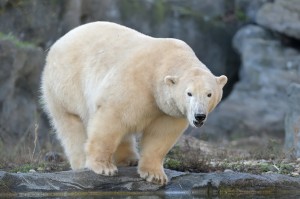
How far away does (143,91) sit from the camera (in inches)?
288

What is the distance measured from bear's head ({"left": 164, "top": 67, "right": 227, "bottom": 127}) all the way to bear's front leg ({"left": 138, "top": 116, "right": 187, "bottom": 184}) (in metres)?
0.32

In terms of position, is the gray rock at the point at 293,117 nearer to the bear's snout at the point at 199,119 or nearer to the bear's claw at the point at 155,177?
the bear's claw at the point at 155,177

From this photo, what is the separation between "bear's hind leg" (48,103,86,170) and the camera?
8.34 meters

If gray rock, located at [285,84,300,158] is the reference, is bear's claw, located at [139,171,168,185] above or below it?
below

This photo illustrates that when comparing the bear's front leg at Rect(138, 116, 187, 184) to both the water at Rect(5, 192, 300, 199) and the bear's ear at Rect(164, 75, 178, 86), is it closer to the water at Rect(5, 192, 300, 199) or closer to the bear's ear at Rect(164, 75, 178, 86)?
the water at Rect(5, 192, 300, 199)

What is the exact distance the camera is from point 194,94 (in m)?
6.90

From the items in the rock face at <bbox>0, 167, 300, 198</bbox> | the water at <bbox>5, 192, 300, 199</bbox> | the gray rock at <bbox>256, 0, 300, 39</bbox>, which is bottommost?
the water at <bbox>5, 192, 300, 199</bbox>

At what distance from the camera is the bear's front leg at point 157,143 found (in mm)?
7625

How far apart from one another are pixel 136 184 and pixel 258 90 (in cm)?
1012

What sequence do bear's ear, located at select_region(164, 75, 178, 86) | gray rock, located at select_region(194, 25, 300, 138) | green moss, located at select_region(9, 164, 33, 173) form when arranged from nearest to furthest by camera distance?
bear's ear, located at select_region(164, 75, 178, 86)
green moss, located at select_region(9, 164, 33, 173)
gray rock, located at select_region(194, 25, 300, 138)

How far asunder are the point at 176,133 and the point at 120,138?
0.56 m

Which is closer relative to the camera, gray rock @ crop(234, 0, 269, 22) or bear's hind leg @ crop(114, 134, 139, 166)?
bear's hind leg @ crop(114, 134, 139, 166)

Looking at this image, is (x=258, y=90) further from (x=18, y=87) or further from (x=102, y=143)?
(x=102, y=143)

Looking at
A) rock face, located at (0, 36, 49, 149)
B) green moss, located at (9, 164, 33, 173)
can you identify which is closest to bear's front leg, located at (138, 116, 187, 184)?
green moss, located at (9, 164, 33, 173)
